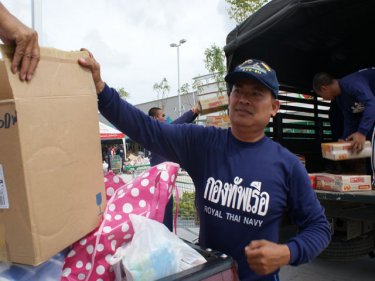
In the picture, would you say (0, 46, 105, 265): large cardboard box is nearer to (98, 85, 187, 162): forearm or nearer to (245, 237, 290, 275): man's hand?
(98, 85, 187, 162): forearm

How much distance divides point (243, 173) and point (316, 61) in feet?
11.9

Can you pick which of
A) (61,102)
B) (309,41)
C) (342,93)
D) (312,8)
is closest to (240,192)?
(61,102)

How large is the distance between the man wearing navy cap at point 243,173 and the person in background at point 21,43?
0.32 meters

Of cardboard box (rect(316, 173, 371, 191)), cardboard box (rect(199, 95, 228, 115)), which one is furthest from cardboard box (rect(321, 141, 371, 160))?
cardboard box (rect(199, 95, 228, 115))

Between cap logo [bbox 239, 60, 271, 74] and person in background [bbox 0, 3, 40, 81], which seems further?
cap logo [bbox 239, 60, 271, 74]

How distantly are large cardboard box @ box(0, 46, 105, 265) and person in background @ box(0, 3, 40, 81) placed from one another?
25 millimetres

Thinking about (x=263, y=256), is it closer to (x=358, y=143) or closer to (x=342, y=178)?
(x=342, y=178)

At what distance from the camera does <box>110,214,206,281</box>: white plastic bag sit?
1.10 meters

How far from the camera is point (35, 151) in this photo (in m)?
1.03

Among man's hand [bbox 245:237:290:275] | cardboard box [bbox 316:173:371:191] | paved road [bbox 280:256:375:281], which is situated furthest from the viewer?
paved road [bbox 280:256:375:281]

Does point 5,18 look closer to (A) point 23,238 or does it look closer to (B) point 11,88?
(B) point 11,88

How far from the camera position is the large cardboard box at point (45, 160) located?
1001mm

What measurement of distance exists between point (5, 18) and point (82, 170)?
0.54 m

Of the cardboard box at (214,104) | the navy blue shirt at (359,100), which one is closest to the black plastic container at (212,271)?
the navy blue shirt at (359,100)
